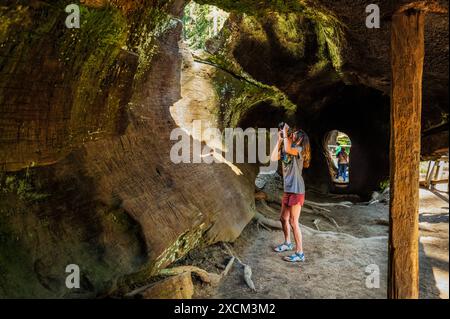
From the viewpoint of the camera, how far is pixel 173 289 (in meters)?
3.81

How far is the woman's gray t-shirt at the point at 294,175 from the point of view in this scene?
15.5 ft

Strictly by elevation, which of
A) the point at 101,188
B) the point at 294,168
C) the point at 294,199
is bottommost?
the point at 294,199

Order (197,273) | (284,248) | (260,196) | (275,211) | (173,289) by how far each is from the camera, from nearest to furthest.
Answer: (173,289), (197,273), (284,248), (275,211), (260,196)

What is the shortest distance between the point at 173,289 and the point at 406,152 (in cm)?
291

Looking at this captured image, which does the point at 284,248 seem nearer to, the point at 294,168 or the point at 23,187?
the point at 294,168

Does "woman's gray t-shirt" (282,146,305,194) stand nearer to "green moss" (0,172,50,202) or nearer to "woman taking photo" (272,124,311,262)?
"woman taking photo" (272,124,311,262)

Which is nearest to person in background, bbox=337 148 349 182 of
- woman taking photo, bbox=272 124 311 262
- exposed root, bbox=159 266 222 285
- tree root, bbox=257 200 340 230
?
tree root, bbox=257 200 340 230

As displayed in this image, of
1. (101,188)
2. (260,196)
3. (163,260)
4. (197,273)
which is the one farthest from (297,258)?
(260,196)

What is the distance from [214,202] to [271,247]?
4.44 feet

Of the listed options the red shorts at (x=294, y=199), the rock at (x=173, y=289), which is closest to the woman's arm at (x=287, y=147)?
the red shorts at (x=294, y=199)

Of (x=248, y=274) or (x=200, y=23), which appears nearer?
(x=248, y=274)

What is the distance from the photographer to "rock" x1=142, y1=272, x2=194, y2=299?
11.7 feet

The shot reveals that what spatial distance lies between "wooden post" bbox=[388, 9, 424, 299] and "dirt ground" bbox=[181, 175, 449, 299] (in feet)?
3.97
